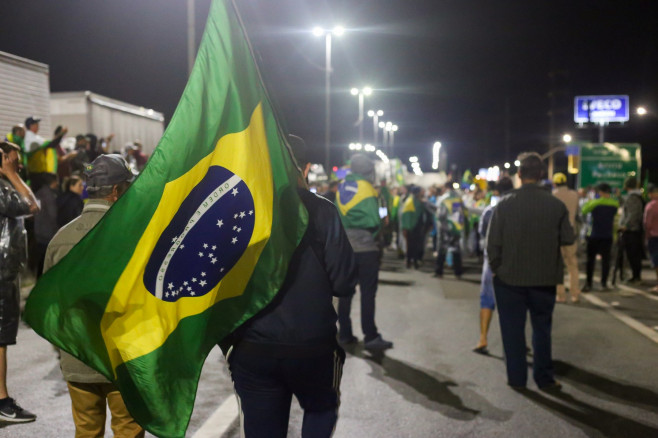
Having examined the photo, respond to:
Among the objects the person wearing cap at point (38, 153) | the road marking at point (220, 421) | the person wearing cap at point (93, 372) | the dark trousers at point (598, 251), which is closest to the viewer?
the person wearing cap at point (93, 372)

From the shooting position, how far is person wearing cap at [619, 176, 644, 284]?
14.1 m

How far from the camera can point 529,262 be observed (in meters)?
6.49

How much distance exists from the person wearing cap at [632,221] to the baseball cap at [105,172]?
39.3ft

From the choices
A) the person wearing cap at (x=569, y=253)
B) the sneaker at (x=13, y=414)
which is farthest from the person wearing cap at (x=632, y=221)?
the sneaker at (x=13, y=414)

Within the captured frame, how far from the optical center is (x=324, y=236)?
131 inches

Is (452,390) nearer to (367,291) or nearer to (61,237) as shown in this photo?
(367,291)

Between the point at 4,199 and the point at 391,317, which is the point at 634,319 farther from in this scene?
→ the point at 4,199

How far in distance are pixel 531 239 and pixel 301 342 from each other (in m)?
3.79

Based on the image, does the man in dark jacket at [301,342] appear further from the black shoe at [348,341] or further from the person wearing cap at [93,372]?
the black shoe at [348,341]

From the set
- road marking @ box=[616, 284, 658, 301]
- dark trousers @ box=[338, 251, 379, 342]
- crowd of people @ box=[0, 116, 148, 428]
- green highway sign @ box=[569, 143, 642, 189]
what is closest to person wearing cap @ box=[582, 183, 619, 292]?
road marking @ box=[616, 284, 658, 301]

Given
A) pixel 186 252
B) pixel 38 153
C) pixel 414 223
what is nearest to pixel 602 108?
pixel 414 223

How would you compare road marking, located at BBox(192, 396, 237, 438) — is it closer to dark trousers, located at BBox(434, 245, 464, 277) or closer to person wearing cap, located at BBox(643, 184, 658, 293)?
person wearing cap, located at BBox(643, 184, 658, 293)

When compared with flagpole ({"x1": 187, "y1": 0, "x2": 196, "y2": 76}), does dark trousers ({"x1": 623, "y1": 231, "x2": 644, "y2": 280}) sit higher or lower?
lower

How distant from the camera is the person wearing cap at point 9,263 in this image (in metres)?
5.42
